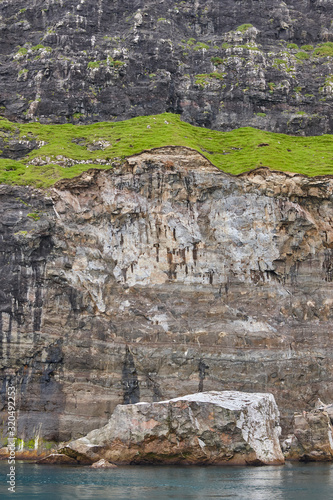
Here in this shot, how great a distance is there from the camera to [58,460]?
4319cm

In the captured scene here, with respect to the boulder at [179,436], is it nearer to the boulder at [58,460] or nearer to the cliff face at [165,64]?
the boulder at [58,460]

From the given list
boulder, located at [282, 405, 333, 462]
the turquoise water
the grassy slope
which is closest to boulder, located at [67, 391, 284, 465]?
the turquoise water

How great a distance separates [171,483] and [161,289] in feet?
77.4

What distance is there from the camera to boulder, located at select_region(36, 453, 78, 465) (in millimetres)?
42719

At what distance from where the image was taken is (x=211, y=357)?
53688mm

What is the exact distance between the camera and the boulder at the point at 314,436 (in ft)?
146

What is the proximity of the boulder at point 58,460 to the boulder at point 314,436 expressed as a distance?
51.2 feet

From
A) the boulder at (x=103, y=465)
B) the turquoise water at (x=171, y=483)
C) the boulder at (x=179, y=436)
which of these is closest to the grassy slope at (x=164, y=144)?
the boulder at (x=179, y=436)

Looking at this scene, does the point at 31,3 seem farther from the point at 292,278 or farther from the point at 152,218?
the point at 292,278

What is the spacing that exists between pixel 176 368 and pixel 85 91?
115 feet

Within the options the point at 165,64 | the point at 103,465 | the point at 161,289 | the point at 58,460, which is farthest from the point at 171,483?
the point at 165,64

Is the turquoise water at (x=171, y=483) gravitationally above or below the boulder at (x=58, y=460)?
above

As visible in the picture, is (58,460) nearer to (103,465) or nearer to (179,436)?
(103,465)

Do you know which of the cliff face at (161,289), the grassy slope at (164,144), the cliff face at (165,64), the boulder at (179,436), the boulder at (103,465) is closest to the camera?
the boulder at (103,465)
